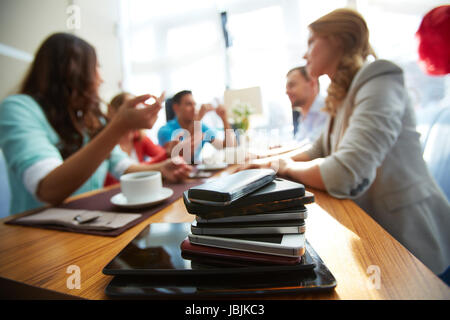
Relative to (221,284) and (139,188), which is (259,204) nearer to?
(221,284)

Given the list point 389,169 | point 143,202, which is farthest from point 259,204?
point 389,169

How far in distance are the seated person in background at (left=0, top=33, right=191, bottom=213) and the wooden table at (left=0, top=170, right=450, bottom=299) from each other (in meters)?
0.14

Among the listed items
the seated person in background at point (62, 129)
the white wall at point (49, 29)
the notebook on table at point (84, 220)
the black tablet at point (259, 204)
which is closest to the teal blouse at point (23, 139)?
the seated person in background at point (62, 129)

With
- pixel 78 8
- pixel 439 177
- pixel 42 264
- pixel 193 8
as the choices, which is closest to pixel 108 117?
pixel 78 8

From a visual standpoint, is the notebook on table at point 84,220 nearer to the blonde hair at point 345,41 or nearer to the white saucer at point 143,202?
the white saucer at point 143,202

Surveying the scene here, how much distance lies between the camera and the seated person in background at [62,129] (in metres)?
0.45

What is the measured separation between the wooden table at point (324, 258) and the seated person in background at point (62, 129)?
141mm

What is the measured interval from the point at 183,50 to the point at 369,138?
0.54 metres

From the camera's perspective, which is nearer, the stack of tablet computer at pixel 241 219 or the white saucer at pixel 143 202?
the stack of tablet computer at pixel 241 219

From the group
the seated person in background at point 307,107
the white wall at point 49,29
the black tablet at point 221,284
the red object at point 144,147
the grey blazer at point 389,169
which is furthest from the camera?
the red object at point 144,147

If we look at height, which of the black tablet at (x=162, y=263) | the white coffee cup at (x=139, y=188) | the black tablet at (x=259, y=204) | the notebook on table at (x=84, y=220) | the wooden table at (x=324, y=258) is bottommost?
the wooden table at (x=324, y=258)

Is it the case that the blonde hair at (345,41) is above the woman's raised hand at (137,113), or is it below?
above

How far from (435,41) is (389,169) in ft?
0.99

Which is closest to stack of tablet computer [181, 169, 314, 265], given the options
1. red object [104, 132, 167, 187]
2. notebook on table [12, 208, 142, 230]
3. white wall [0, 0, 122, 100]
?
notebook on table [12, 208, 142, 230]
